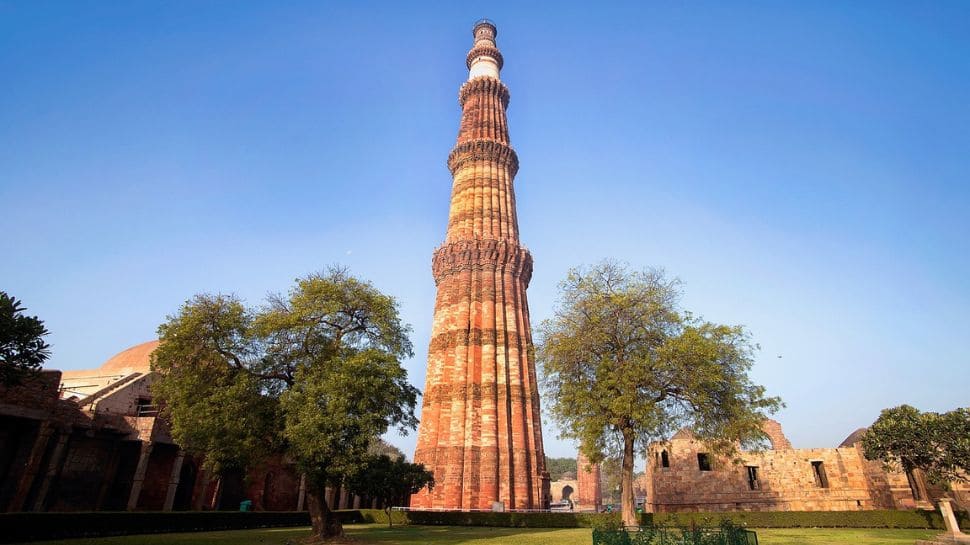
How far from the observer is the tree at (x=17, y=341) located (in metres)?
14.0

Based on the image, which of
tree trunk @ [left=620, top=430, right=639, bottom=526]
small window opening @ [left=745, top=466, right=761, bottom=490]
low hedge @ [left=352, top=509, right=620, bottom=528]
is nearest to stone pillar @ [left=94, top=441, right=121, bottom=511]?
low hedge @ [left=352, top=509, right=620, bottom=528]

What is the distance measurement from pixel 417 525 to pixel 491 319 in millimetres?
12250

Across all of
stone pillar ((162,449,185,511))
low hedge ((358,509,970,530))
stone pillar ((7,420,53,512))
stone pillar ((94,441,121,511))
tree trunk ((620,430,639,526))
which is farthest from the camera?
low hedge ((358,509,970,530))

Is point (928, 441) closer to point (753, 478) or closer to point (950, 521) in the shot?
point (950, 521)

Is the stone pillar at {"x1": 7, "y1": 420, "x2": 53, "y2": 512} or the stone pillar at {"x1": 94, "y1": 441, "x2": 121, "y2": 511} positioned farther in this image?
the stone pillar at {"x1": 94, "y1": 441, "x2": 121, "y2": 511}

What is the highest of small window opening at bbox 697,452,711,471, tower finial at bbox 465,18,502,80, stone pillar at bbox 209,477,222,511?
tower finial at bbox 465,18,502,80

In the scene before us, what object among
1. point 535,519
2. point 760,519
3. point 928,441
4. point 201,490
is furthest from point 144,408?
point 928,441

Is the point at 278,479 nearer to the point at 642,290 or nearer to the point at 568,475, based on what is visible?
the point at 642,290

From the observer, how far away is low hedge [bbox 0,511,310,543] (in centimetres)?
1556

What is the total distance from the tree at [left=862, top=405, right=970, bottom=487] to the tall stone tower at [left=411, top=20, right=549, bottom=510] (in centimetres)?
1693

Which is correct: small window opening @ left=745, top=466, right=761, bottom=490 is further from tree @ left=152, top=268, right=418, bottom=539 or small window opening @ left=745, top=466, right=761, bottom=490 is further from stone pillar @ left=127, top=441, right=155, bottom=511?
stone pillar @ left=127, top=441, right=155, bottom=511

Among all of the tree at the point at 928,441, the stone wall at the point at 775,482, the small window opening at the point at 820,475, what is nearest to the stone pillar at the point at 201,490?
the stone wall at the point at 775,482

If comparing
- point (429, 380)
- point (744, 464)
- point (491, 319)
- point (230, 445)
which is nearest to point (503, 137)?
point (491, 319)

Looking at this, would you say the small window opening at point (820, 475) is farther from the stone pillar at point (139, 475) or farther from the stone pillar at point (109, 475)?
the stone pillar at point (109, 475)
